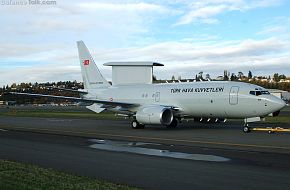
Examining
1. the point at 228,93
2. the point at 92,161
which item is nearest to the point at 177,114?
the point at 228,93

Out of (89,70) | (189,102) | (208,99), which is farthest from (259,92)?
(89,70)

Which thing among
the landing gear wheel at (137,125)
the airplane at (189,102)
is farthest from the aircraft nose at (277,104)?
the landing gear wheel at (137,125)

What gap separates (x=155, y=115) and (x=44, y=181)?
18476mm

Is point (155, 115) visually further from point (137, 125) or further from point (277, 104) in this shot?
point (277, 104)

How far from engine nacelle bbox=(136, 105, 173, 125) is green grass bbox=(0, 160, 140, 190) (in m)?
16.7

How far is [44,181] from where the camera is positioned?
954cm

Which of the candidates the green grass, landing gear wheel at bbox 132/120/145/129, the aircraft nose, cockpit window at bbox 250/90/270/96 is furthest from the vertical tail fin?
A: the green grass

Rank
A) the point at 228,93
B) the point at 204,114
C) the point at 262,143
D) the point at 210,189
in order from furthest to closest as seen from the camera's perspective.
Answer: the point at 204,114, the point at 228,93, the point at 262,143, the point at 210,189

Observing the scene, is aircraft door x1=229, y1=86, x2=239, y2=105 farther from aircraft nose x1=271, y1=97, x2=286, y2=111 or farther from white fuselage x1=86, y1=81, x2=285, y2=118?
aircraft nose x1=271, y1=97, x2=286, y2=111

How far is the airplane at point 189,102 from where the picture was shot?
980 inches

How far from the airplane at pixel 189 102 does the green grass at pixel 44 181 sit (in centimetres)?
1574

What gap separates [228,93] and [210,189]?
17882 millimetres

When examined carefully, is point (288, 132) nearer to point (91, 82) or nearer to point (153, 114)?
point (153, 114)

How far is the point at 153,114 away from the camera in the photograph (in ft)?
91.6
